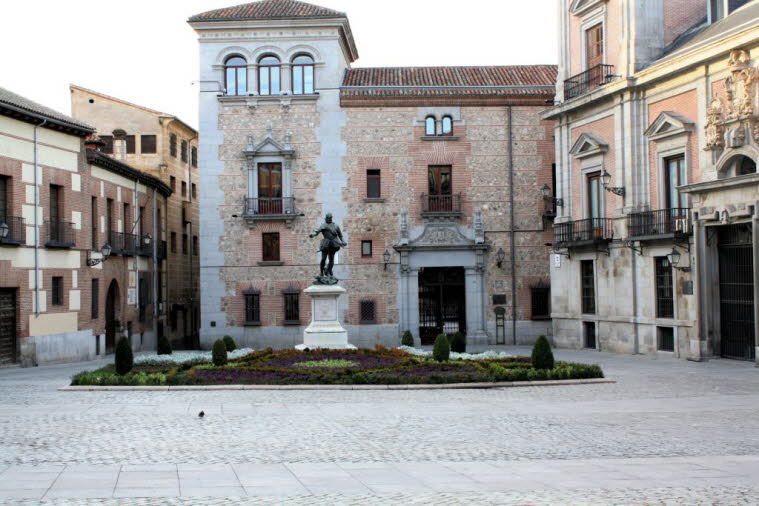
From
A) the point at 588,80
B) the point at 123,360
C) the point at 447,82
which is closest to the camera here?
the point at 123,360

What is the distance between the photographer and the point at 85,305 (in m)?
33.7

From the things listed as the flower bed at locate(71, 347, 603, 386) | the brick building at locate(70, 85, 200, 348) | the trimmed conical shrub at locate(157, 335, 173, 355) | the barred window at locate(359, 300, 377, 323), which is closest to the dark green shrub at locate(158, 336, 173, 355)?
the trimmed conical shrub at locate(157, 335, 173, 355)

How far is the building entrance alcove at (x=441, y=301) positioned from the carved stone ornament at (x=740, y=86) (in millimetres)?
16745

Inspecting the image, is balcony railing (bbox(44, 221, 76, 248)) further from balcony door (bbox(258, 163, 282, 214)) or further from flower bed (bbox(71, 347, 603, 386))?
flower bed (bbox(71, 347, 603, 386))

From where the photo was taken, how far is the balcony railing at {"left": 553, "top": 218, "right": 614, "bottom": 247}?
31.1m

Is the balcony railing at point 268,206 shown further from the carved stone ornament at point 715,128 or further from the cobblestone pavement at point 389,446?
the cobblestone pavement at point 389,446

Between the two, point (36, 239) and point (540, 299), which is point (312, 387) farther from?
point (540, 299)

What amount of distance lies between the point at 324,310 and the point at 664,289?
10.8 meters

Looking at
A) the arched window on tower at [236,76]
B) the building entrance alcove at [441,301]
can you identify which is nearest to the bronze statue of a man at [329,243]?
the building entrance alcove at [441,301]

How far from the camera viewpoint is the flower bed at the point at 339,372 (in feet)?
65.3

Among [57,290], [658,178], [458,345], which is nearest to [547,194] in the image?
[658,178]

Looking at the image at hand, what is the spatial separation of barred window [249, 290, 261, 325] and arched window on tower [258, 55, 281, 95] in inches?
345

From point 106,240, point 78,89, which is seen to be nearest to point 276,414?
point 106,240

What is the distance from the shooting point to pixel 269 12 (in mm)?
39281
